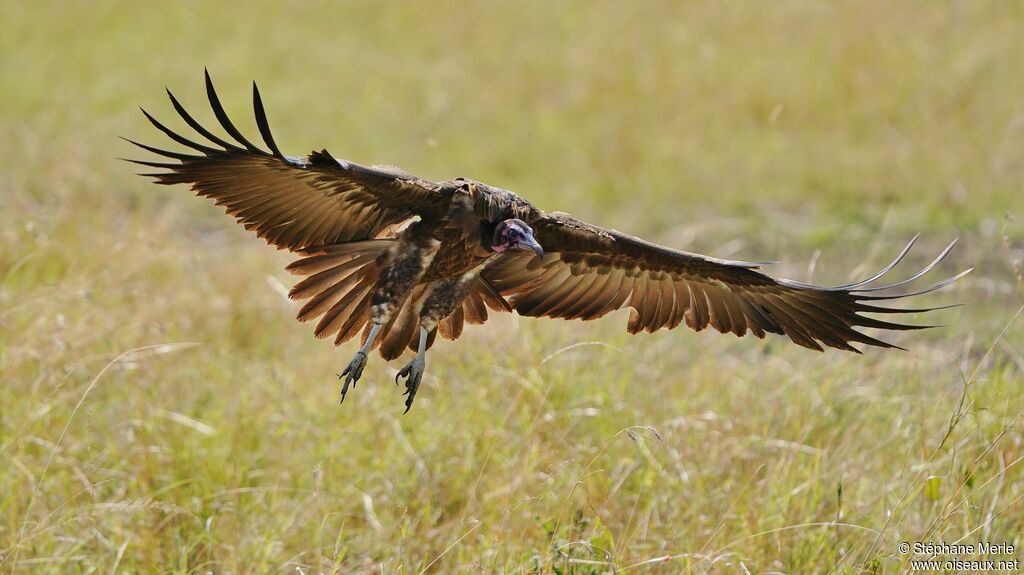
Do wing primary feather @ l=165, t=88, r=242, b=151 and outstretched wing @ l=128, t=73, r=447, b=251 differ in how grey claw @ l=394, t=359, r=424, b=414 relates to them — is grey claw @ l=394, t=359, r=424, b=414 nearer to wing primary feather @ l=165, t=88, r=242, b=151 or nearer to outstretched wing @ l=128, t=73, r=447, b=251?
outstretched wing @ l=128, t=73, r=447, b=251

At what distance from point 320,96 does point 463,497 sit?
7258 millimetres

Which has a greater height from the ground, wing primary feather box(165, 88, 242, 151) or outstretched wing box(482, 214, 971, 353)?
wing primary feather box(165, 88, 242, 151)

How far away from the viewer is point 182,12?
1326cm

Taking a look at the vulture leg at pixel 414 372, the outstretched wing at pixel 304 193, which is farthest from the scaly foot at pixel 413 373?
the outstretched wing at pixel 304 193

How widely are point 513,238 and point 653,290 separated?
0.97 meters

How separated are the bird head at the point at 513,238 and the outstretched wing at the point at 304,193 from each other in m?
0.21

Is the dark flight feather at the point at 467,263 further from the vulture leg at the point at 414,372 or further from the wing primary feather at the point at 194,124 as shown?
the vulture leg at the point at 414,372

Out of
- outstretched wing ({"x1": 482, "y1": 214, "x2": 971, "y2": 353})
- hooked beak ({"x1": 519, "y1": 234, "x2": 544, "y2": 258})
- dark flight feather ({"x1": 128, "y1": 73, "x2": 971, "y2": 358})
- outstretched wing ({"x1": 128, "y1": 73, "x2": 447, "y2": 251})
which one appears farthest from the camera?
outstretched wing ({"x1": 482, "y1": 214, "x2": 971, "y2": 353})

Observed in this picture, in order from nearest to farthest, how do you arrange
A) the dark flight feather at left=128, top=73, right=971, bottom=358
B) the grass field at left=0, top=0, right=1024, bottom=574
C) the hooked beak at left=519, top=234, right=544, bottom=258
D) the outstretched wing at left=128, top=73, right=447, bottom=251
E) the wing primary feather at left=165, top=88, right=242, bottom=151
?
the wing primary feather at left=165, top=88, right=242, bottom=151, the outstretched wing at left=128, top=73, right=447, bottom=251, the dark flight feather at left=128, top=73, right=971, bottom=358, the hooked beak at left=519, top=234, right=544, bottom=258, the grass field at left=0, top=0, right=1024, bottom=574

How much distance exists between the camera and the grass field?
449 centimetres

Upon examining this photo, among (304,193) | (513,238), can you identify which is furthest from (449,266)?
(304,193)

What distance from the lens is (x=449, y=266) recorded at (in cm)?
438

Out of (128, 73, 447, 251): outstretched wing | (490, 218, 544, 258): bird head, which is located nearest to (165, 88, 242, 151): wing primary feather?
(128, 73, 447, 251): outstretched wing

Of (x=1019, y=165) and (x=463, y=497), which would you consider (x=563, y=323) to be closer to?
(x=463, y=497)
